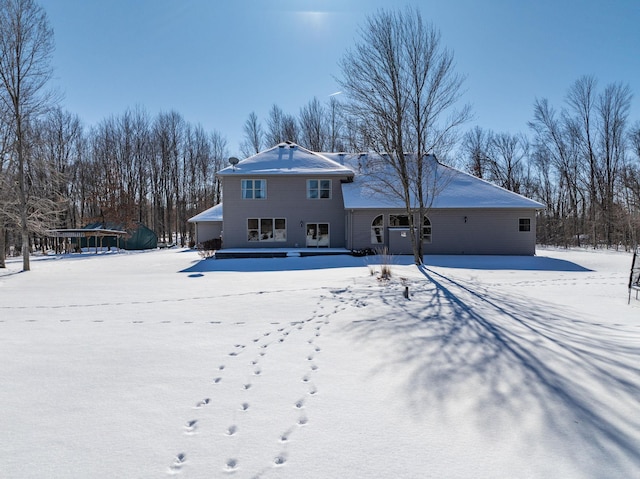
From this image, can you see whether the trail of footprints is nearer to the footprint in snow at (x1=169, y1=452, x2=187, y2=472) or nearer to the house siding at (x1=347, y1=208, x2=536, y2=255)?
the footprint in snow at (x1=169, y1=452, x2=187, y2=472)

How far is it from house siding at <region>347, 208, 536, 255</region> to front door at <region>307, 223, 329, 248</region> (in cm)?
197

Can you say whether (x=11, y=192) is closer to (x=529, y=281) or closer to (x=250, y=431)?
(x=250, y=431)

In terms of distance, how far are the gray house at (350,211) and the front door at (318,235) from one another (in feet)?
0.19

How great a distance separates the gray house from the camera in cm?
1873

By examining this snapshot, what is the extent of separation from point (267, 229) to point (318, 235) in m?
2.92

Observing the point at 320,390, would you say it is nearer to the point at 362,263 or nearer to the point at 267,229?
the point at 362,263

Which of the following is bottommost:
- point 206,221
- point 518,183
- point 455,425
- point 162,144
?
point 455,425

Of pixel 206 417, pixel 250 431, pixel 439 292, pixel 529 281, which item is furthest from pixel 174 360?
pixel 529 281

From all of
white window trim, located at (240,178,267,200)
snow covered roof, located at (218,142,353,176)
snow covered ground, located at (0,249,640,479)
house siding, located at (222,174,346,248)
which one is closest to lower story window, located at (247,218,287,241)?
house siding, located at (222,174,346,248)

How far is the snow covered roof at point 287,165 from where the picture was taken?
19.9 m

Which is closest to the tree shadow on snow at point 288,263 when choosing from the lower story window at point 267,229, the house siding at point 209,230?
the lower story window at point 267,229

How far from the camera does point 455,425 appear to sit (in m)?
2.67

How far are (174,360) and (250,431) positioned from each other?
182 centimetres

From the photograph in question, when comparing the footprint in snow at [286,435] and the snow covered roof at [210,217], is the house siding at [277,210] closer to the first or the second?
the snow covered roof at [210,217]
